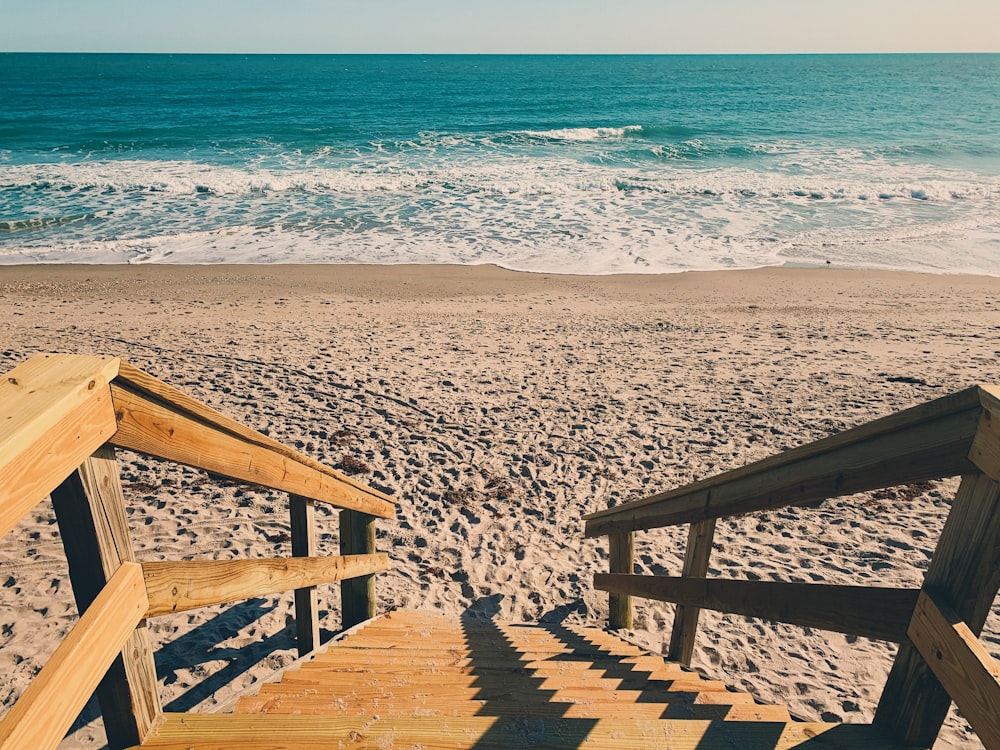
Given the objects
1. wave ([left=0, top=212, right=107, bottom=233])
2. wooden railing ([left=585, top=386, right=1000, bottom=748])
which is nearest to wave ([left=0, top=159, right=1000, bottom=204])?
wave ([left=0, top=212, right=107, bottom=233])

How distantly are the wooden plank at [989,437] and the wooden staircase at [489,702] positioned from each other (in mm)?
744

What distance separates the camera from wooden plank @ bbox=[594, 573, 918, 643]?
5.07 ft

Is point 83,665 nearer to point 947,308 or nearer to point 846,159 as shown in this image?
point 947,308

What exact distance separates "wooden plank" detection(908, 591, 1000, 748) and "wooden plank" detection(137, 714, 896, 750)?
300 mm

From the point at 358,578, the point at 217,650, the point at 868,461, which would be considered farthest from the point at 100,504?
the point at 217,650

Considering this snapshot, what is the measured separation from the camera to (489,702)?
230cm

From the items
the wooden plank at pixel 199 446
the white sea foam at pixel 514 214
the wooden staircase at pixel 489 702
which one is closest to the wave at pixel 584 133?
the white sea foam at pixel 514 214

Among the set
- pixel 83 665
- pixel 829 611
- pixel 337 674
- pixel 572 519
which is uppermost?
pixel 83 665

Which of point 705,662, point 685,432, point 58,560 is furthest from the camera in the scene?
point 685,432

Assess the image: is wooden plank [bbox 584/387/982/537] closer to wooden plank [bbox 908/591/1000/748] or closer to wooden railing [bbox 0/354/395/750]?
wooden plank [bbox 908/591/1000/748]

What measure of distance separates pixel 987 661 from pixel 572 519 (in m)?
5.10

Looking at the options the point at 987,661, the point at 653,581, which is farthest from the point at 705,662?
the point at 987,661

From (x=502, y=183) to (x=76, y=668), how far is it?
81.1 feet

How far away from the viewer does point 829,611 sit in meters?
1.70
